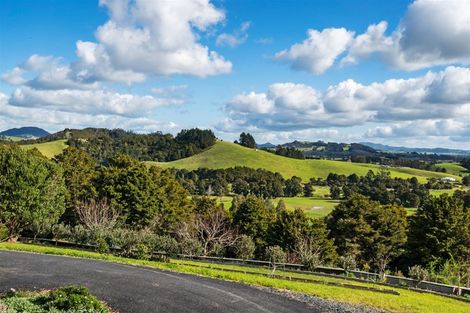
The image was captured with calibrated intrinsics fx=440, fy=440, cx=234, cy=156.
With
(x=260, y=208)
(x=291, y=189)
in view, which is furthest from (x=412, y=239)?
(x=291, y=189)

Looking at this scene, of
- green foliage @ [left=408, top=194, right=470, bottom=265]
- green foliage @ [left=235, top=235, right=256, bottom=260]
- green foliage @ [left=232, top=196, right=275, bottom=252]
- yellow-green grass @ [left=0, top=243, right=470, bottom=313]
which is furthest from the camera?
green foliage @ [left=232, top=196, right=275, bottom=252]

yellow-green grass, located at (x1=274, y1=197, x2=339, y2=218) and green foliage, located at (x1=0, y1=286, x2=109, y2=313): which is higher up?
green foliage, located at (x1=0, y1=286, x2=109, y2=313)

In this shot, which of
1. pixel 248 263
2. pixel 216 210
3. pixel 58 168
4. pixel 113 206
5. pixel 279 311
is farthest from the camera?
pixel 216 210

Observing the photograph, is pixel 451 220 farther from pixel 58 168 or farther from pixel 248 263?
pixel 58 168

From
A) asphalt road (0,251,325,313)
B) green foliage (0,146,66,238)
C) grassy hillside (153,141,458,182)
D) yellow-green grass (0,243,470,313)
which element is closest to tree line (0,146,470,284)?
green foliage (0,146,66,238)

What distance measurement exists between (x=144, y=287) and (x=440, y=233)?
40.7 metres

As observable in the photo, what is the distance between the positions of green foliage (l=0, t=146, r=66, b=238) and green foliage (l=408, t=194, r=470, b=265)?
4142 cm

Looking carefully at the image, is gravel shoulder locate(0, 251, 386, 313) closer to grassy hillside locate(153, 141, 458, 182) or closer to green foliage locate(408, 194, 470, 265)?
green foliage locate(408, 194, 470, 265)

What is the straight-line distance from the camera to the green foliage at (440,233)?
4969 centimetres

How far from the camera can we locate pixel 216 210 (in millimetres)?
62125

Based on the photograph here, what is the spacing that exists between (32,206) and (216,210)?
82.1 feet

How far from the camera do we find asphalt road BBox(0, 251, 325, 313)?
17844 mm

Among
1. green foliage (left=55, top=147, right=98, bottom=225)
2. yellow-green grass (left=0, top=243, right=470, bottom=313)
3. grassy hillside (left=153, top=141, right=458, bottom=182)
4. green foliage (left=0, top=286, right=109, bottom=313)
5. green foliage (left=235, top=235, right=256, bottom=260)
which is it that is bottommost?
green foliage (left=235, top=235, right=256, bottom=260)

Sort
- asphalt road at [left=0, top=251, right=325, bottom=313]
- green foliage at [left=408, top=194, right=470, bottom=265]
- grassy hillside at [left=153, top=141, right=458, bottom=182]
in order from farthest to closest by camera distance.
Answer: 1. grassy hillside at [left=153, top=141, right=458, bottom=182]
2. green foliage at [left=408, top=194, right=470, bottom=265]
3. asphalt road at [left=0, top=251, right=325, bottom=313]
